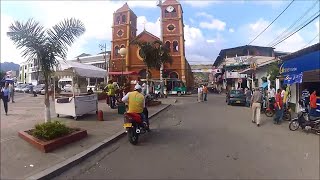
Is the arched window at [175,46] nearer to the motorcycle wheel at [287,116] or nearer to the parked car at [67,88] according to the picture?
the parked car at [67,88]

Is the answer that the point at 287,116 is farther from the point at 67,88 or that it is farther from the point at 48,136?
the point at 67,88

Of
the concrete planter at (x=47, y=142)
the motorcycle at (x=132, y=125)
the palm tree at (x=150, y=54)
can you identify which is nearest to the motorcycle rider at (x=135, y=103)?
the motorcycle at (x=132, y=125)

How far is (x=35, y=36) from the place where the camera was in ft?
28.4

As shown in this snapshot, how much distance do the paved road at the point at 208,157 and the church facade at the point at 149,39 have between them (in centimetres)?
4339

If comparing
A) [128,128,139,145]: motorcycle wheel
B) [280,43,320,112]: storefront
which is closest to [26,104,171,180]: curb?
[128,128,139,145]: motorcycle wheel

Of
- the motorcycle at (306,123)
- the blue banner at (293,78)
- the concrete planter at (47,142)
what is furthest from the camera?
the blue banner at (293,78)

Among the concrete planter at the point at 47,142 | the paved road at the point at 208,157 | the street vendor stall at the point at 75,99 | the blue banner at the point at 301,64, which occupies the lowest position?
the paved road at the point at 208,157

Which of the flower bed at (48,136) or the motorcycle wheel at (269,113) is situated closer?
the flower bed at (48,136)

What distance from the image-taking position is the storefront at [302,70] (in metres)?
15.4

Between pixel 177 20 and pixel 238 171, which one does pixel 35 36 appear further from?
pixel 177 20

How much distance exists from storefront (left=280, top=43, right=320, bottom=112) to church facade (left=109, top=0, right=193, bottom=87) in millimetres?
34589

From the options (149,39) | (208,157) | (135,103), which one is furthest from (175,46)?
(208,157)

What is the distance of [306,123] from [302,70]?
5.50m

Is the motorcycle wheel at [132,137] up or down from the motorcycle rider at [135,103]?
down
